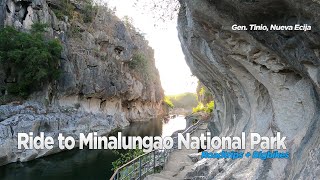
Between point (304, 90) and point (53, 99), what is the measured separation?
23708mm

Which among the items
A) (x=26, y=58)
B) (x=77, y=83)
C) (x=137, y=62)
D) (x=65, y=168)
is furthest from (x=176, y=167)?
(x=137, y=62)

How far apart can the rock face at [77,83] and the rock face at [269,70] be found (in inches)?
576

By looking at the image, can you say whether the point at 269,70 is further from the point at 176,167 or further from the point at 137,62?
the point at 137,62

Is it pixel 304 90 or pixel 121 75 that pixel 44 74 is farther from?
pixel 304 90

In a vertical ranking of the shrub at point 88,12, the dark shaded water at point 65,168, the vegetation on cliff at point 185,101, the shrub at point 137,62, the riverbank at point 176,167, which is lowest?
the dark shaded water at point 65,168

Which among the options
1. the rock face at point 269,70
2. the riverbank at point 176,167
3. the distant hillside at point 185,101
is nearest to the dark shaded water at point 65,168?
the riverbank at point 176,167

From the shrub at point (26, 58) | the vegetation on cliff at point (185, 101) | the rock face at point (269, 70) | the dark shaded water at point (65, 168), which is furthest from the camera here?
the vegetation on cliff at point (185, 101)

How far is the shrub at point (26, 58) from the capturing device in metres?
21.6

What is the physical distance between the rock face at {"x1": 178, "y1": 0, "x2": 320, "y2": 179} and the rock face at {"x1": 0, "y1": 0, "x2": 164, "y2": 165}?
48.0 feet

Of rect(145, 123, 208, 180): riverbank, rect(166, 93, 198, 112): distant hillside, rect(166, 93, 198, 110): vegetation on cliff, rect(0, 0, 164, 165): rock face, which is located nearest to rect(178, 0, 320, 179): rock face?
rect(145, 123, 208, 180): riverbank

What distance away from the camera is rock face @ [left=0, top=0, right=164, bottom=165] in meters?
19.6

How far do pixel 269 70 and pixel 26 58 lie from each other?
64.6ft

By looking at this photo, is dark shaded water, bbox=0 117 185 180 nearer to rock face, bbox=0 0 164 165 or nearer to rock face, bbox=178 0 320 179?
rock face, bbox=0 0 164 165

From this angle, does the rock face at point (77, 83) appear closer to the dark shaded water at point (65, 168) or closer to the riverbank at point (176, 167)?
the dark shaded water at point (65, 168)
